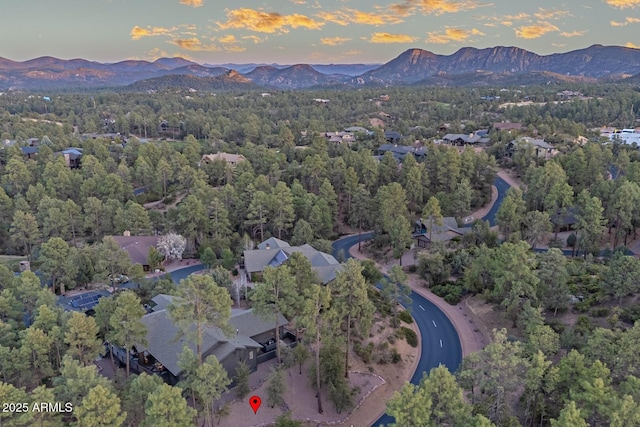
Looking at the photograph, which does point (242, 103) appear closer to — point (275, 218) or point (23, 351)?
point (275, 218)

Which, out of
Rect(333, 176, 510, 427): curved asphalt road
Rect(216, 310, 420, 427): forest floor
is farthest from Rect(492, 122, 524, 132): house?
Rect(216, 310, 420, 427): forest floor

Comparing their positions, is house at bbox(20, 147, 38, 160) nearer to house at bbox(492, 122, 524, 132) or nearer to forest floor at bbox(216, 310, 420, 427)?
A: forest floor at bbox(216, 310, 420, 427)

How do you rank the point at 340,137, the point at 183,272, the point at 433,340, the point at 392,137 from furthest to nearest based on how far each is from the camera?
the point at 392,137 < the point at 340,137 < the point at 183,272 < the point at 433,340

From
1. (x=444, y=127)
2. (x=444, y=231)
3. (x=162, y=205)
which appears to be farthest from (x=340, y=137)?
(x=444, y=231)

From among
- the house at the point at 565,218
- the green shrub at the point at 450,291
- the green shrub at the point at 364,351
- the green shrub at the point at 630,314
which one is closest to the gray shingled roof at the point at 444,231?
the green shrub at the point at 450,291

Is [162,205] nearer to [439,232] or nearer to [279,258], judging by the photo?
[279,258]

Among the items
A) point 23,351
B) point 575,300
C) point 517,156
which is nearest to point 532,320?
point 575,300

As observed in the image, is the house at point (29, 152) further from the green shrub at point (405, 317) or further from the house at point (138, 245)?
the green shrub at point (405, 317)
